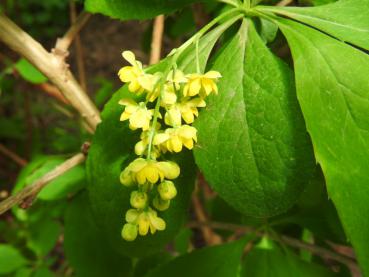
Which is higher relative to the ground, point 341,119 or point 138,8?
point 138,8

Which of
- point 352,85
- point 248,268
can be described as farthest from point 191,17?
point 352,85

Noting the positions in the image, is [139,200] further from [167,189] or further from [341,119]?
[341,119]

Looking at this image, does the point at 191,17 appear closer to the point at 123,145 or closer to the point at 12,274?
→ the point at 123,145

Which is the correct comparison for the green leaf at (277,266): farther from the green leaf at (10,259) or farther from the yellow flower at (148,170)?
the green leaf at (10,259)

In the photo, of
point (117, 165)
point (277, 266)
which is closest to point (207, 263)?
point (277, 266)

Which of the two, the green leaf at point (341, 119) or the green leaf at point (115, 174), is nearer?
the green leaf at point (341, 119)

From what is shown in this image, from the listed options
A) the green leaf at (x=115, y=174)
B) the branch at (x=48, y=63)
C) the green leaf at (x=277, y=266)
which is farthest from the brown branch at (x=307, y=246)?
the branch at (x=48, y=63)
